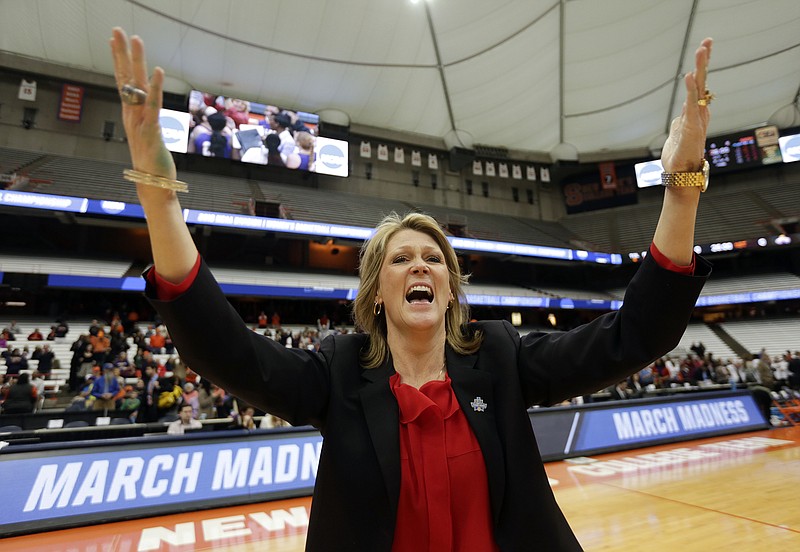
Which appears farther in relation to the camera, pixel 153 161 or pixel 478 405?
pixel 478 405

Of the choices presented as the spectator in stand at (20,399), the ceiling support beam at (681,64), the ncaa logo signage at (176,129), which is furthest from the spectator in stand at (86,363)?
the ceiling support beam at (681,64)

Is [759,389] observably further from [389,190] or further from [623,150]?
[623,150]

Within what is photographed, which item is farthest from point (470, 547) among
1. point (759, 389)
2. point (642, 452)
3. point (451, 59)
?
point (451, 59)

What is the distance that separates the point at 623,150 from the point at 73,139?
1126 inches

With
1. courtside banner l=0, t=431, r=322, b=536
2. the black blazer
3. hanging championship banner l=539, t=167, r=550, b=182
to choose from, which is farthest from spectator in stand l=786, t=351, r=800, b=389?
hanging championship banner l=539, t=167, r=550, b=182

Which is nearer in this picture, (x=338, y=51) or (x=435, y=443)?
(x=435, y=443)

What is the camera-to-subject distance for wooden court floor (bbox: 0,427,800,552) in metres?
3.84

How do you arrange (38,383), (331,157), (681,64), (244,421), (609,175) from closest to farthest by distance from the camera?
1. (244,421)
2. (38,383)
3. (681,64)
4. (331,157)
5. (609,175)

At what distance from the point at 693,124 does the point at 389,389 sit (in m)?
1.09

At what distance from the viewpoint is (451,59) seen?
2052cm

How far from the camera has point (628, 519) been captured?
4324 millimetres

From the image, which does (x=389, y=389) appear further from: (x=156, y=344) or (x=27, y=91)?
(x=27, y=91)

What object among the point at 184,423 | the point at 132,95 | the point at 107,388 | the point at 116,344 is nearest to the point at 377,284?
the point at 132,95

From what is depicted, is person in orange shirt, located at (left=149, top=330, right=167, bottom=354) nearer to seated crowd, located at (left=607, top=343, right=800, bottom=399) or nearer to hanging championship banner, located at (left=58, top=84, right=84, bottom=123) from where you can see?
seated crowd, located at (left=607, top=343, right=800, bottom=399)
